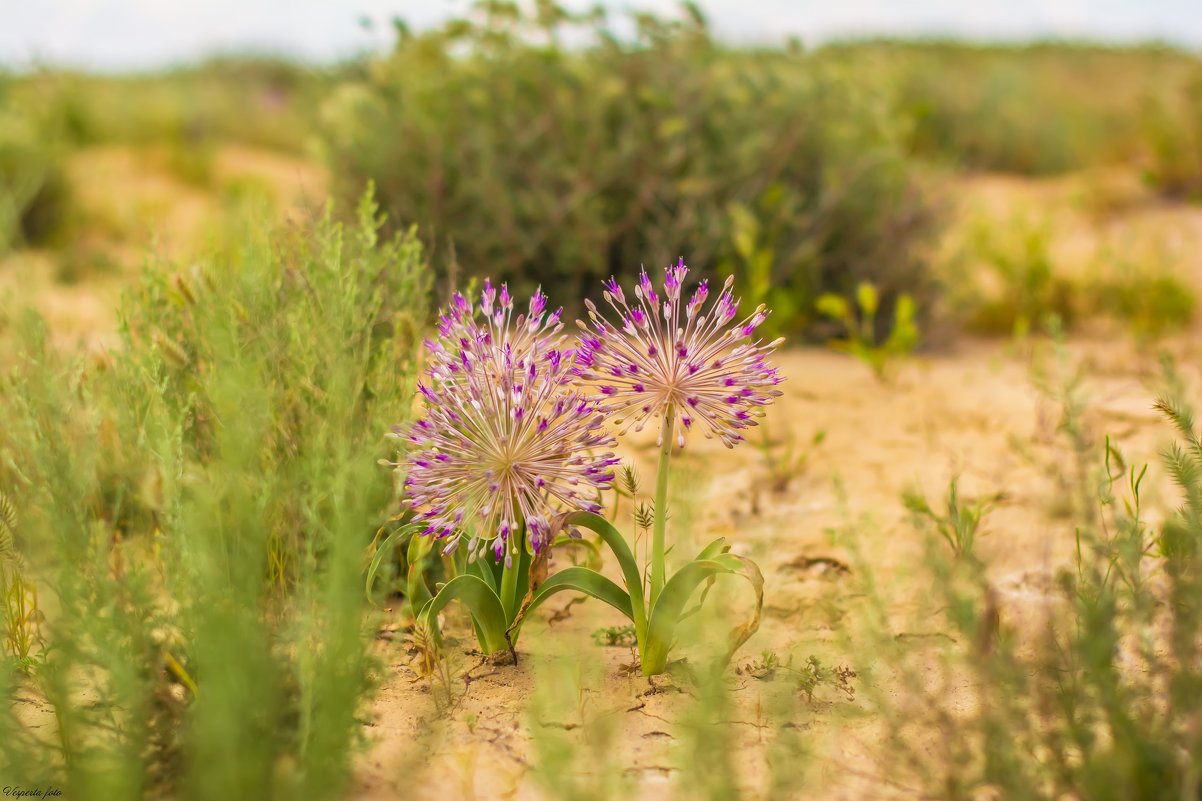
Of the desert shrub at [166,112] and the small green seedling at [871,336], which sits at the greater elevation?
the desert shrub at [166,112]

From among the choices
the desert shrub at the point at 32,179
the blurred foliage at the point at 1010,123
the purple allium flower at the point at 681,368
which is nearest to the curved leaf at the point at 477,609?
the purple allium flower at the point at 681,368

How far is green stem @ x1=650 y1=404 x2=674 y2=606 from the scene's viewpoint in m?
2.07

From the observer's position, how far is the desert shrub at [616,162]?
14.4ft

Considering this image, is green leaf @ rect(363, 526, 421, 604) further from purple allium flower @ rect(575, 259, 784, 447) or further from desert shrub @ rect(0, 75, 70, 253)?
desert shrub @ rect(0, 75, 70, 253)

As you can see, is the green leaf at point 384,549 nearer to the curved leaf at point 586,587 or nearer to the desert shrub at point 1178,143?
the curved leaf at point 586,587

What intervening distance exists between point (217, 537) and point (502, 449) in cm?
55

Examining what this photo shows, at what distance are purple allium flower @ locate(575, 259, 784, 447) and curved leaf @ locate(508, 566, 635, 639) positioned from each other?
35 centimetres

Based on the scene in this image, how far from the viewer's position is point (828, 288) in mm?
4840

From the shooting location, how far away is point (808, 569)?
2.81 meters

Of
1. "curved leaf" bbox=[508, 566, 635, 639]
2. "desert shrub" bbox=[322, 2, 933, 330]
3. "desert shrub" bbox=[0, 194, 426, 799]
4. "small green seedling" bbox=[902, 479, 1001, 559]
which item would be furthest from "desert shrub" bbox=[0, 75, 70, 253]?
"small green seedling" bbox=[902, 479, 1001, 559]

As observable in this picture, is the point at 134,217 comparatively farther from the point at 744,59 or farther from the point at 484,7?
the point at 744,59

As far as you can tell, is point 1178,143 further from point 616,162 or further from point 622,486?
point 622,486

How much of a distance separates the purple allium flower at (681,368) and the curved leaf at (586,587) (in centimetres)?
35

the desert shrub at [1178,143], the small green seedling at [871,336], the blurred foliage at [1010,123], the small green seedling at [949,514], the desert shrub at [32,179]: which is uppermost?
the blurred foliage at [1010,123]
